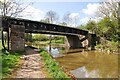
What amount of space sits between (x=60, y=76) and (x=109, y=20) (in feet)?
115

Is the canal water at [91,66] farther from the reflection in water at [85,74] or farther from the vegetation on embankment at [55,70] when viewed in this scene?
the vegetation on embankment at [55,70]

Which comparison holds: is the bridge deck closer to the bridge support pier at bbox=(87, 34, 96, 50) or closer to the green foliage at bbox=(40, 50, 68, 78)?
the bridge support pier at bbox=(87, 34, 96, 50)

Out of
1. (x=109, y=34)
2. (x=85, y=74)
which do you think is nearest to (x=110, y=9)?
(x=109, y=34)

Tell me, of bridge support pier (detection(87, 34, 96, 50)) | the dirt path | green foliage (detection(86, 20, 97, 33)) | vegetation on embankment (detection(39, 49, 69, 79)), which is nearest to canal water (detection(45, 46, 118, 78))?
vegetation on embankment (detection(39, 49, 69, 79))

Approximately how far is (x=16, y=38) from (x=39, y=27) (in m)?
10.7

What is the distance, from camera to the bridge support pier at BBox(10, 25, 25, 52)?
23114 millimetres

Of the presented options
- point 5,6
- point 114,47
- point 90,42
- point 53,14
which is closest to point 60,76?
point 5,6

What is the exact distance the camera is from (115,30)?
42406mm

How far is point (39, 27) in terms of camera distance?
34031 millimetres

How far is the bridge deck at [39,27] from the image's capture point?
24438 millimetres

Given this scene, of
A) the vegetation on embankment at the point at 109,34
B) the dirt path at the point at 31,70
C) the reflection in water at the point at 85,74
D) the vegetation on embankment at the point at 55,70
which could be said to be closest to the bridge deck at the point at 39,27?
the vegetation on embankment at the point at 109,34

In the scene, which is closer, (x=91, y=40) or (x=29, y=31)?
(x=29, y=31)

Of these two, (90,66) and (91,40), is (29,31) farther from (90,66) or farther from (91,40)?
(91,40)

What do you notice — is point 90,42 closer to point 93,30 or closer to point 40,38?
point 93,30
